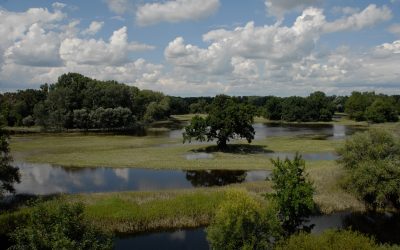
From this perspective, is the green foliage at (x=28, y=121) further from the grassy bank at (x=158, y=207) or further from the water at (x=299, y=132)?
the grassy bank at (x=158, y=207)

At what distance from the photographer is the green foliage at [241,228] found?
28859 millimetres

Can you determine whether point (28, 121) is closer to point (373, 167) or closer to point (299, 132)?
point (299, 132)

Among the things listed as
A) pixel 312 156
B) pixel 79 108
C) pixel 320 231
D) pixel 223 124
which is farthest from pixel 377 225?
pixel 79 108

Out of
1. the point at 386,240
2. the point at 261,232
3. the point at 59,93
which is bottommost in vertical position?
the point at 386,240

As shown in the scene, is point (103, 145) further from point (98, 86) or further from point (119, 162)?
point (98, 86)

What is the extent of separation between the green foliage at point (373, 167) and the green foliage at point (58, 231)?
105ft

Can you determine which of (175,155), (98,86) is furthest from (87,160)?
(98,86)

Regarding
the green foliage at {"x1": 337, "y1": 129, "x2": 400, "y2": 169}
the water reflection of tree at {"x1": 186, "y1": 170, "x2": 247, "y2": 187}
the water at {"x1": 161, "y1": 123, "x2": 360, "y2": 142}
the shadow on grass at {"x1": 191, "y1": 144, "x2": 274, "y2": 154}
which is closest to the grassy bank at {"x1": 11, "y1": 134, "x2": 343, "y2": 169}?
the shadow on grass at {"x1": 191, "y1": 144, "x2": 274, "y2": 154}

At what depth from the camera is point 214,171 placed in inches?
2736

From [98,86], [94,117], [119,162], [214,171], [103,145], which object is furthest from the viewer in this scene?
[98,86]

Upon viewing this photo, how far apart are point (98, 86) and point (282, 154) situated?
107 meters

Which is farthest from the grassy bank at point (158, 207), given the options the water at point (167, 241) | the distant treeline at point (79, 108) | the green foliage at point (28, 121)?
the green foliage at point (28, 121)

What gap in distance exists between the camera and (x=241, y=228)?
29.1 m

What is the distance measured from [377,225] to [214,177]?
88.5 ft
